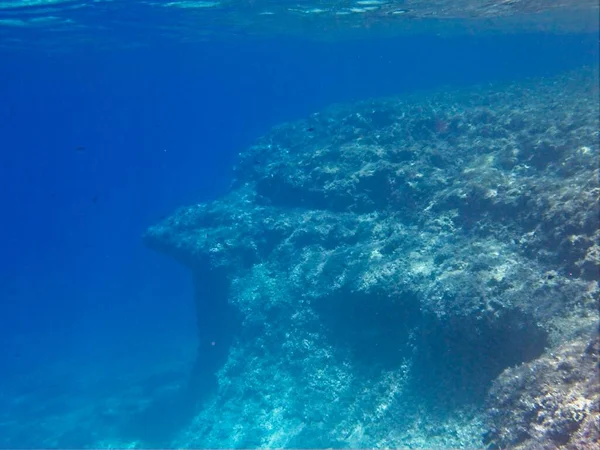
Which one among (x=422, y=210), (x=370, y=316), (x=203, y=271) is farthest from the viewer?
(x=203, y=271)

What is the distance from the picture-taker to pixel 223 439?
13.3m

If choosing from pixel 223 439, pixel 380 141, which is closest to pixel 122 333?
pixel 223 439

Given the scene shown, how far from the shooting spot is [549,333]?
682cm

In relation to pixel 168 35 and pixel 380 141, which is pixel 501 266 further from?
pixel 168 35

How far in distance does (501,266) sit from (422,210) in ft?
11.5

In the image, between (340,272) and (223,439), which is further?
(223,439)

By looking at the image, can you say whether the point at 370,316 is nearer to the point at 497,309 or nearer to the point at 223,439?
the point at 497,309

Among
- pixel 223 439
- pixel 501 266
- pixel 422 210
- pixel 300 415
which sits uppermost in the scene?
pixel 501 266

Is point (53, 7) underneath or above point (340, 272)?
above

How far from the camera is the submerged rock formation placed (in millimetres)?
7125

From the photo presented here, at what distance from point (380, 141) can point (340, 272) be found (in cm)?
546

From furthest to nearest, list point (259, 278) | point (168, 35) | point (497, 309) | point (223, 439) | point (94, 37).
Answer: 1. point (168, 35)
2. point (94, 37)
3. point (259, 278)
4. point (223, 439)
5. point (497, 309)

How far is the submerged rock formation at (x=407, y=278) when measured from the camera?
281 inches

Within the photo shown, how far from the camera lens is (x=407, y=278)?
9781 millimetres
